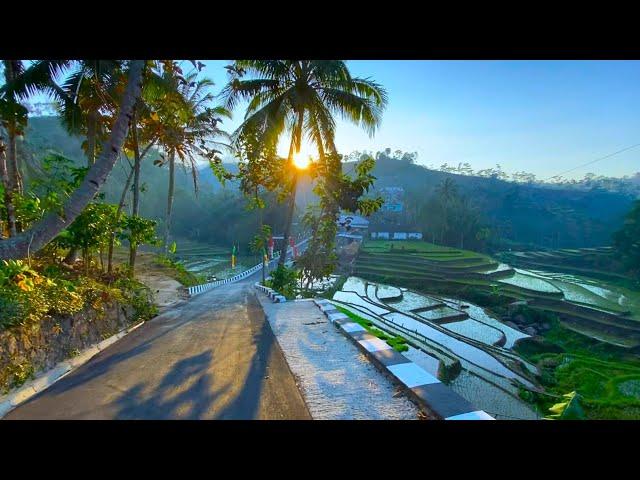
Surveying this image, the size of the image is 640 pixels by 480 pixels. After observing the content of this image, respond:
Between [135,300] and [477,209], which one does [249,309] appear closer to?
[135,300]

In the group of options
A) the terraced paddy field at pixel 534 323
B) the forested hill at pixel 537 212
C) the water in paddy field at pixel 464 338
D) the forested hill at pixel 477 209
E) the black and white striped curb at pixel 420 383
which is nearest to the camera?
the black and white striped curb at pixel 420 383

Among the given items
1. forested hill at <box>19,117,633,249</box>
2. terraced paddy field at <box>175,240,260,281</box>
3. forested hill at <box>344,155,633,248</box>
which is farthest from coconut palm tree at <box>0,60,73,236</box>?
forested hill at <box>344,155,633,248</box>

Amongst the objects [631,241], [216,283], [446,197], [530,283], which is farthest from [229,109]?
[446,197]

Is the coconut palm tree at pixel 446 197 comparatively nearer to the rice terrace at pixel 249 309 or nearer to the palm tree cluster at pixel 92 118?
the rice terrace at pixel 249 309

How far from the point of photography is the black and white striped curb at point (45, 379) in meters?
3.18

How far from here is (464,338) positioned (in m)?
15.6

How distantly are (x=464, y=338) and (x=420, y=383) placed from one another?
13.4 m

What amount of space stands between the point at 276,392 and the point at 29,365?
248 cm

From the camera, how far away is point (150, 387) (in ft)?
11.9

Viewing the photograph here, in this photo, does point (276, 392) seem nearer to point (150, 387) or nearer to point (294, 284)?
point (150, 387)

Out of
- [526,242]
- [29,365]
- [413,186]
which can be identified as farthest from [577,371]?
[413,186]

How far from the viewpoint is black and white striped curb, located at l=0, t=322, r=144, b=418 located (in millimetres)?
3178

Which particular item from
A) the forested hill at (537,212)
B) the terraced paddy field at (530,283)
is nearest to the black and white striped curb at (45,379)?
the terraced paddy field at (530,283)

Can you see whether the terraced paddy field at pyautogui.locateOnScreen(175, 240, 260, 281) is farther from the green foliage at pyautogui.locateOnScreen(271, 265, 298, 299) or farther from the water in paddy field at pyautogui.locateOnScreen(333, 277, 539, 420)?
the green foliage at pyautogui.locateOnScreen(271, 265, 298, 299)
